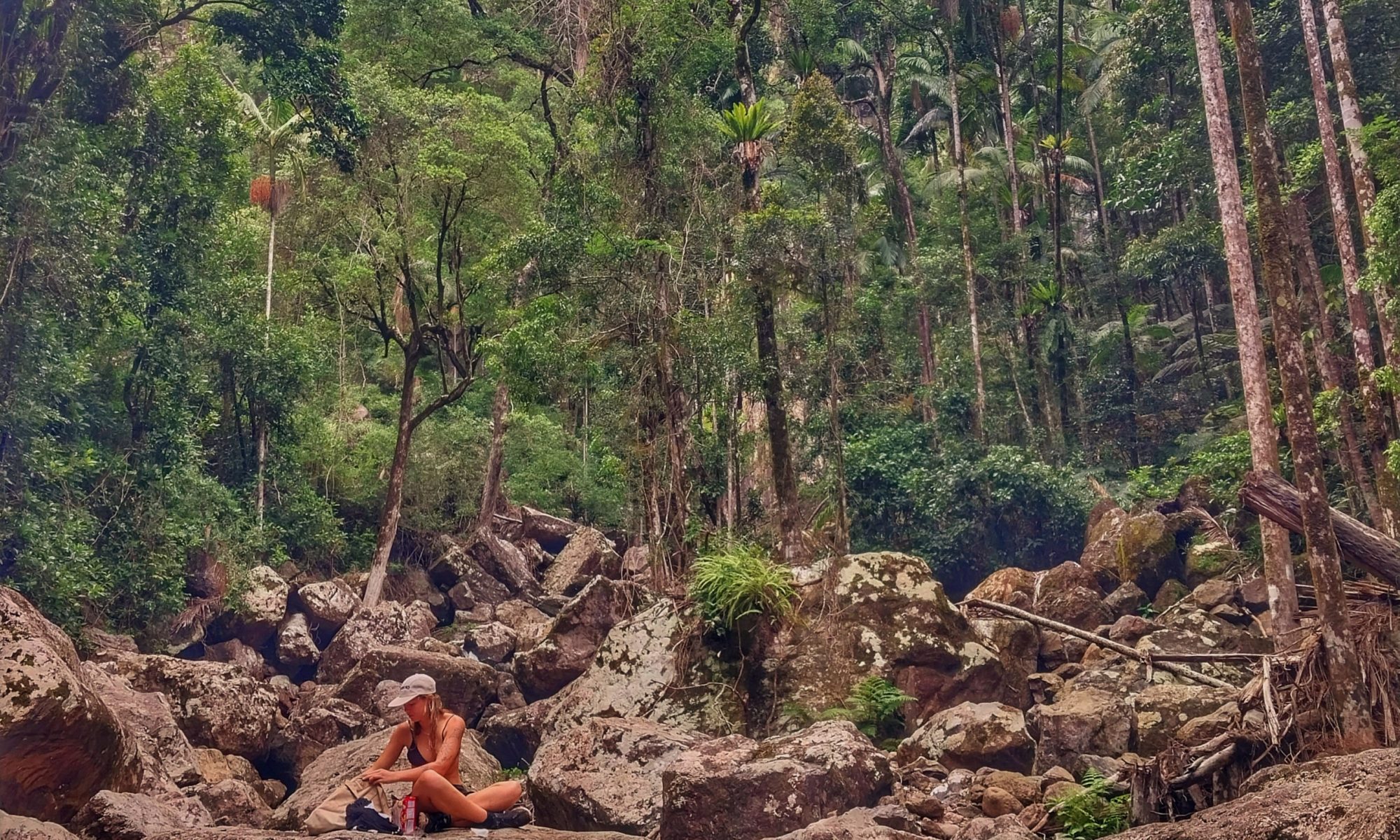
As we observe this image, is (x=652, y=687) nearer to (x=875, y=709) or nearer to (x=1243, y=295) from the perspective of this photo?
(x=875, y=709)

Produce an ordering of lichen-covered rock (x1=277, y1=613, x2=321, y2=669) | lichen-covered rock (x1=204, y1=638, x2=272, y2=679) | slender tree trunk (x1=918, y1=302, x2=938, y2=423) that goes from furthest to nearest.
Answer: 1. slender tree trunk (x1=918, y1=302, x2=938, y2=423)
2. lichen-covered rock (x1=277, y1=613, x2=321, y2=669)
3. lichen-covered rock (x1=204, y1=638, x2=272, y2=679)

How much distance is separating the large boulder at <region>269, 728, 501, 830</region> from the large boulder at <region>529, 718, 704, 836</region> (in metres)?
0.78

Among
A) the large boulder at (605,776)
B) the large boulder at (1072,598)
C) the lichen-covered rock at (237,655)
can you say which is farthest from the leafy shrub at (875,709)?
→ the lichen-covered rock at (237,655)

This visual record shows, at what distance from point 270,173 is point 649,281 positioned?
1327 cm

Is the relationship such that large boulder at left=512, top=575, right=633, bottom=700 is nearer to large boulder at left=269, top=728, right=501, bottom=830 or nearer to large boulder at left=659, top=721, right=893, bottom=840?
large boulder at left=269, top=728, right=501, bottom=830

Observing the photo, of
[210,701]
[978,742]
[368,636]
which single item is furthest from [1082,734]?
[368,636]

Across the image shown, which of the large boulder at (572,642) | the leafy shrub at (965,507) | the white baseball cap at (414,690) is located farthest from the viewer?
the leafy shrub at (965,507)

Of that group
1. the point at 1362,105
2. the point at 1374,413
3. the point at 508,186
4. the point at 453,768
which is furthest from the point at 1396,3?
the point at 453,768

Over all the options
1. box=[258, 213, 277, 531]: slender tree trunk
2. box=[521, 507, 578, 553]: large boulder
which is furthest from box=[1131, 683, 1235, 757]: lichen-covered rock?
box=[521, 507, 578, 553]: large boulder

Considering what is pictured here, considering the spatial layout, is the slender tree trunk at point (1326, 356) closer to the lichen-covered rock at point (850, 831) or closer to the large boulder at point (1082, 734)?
the large boulder at point (1082, 734)

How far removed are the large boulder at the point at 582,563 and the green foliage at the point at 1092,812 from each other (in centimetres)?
1719

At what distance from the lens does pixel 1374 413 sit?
50.3ft

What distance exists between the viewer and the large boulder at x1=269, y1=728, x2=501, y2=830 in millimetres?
9009

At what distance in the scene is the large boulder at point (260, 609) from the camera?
20469 millimetres
